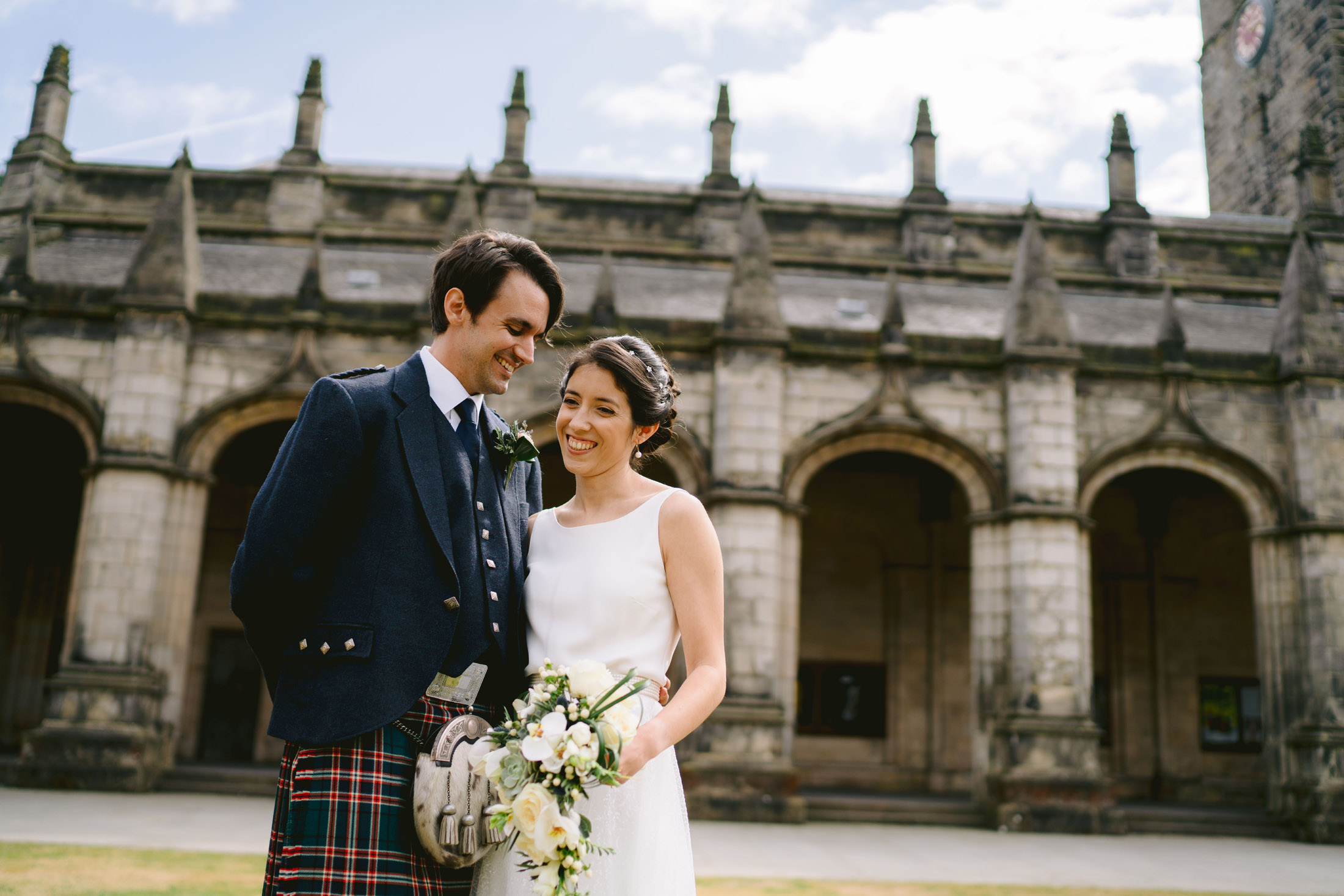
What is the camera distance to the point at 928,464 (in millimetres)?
16125

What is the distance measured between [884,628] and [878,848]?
7.34m

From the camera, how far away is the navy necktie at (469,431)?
2371mm

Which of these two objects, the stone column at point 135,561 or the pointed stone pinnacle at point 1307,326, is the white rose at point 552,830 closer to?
the stone column at point 135,561

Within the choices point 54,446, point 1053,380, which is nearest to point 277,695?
point 1053,380

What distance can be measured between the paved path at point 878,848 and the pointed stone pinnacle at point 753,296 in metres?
5.66

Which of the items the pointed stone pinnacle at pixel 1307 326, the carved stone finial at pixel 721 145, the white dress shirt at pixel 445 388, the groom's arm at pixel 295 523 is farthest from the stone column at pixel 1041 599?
the groom's arm at pixel 295 523

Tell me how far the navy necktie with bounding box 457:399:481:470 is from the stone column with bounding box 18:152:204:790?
10.6 metres

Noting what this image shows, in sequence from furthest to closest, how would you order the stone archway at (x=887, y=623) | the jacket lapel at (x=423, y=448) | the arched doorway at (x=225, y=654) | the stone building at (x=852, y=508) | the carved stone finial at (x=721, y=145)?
the carved stone finial at (x=721, y=145)
the stone archway at (x=887, y=623)
the arched doorway at (x=225, y=654)
the stone building at (x=852, y=508)
the jacket lapel at (x=423, y=448)

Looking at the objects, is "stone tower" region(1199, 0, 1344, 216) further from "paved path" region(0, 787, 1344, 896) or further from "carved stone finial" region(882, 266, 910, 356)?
"paved path" region(0, 787, 1344, 896)

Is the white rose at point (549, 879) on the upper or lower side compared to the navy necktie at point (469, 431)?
lower

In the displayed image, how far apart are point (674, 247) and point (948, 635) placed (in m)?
8.68

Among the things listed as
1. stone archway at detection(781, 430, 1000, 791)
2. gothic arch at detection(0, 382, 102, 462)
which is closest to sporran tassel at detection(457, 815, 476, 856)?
gothic arch at detection(0, 382, 102, 462)

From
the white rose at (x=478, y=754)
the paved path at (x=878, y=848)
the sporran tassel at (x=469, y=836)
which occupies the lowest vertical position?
the paved path at (x=878, y=848)

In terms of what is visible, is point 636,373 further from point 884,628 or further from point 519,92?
point 519,92
